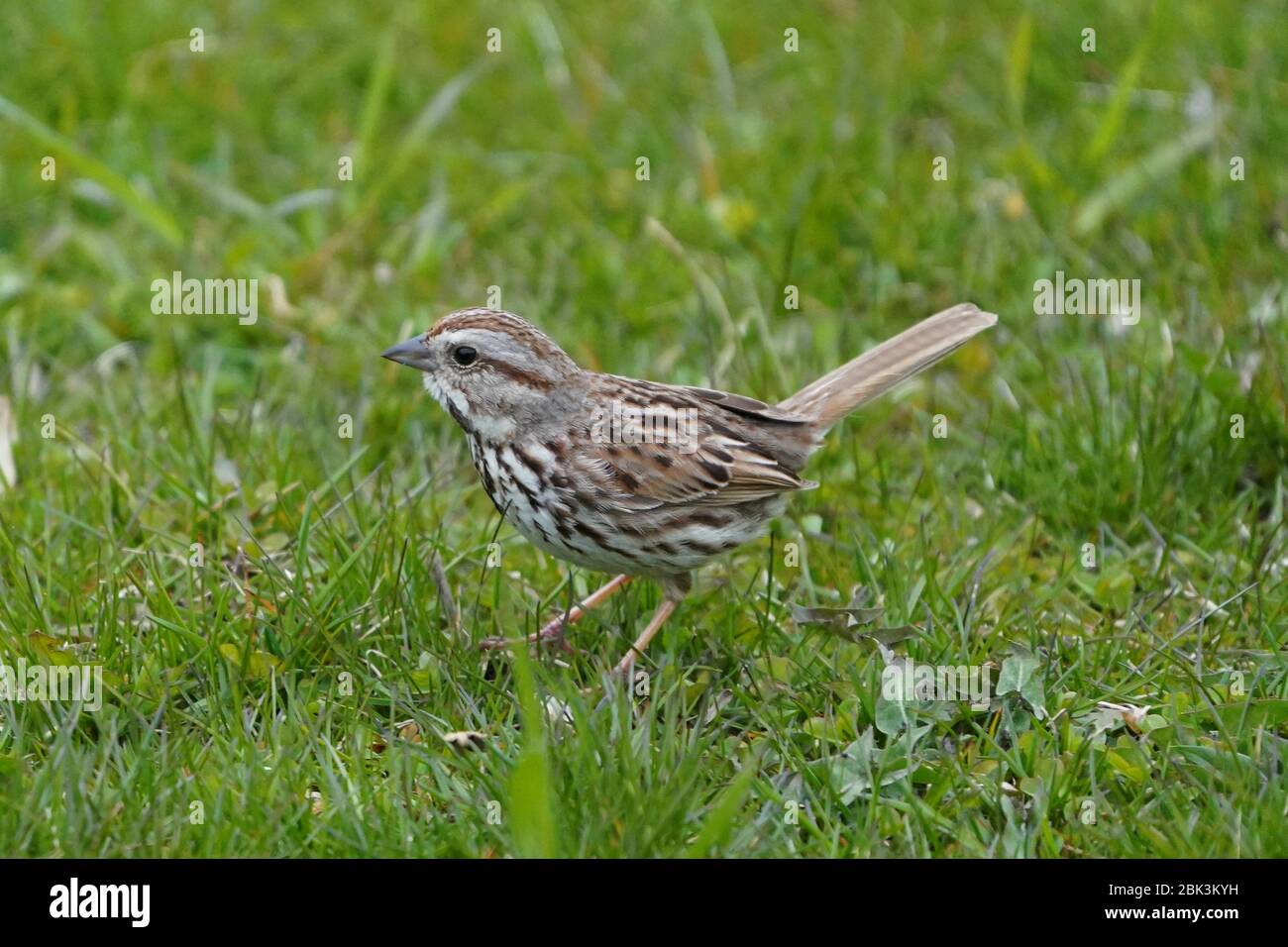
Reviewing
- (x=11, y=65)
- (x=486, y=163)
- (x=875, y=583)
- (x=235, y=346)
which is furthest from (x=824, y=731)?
(x=11, y=65)

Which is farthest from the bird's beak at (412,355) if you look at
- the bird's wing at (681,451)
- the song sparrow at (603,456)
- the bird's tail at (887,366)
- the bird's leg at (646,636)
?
the bird's tail at (887,366)

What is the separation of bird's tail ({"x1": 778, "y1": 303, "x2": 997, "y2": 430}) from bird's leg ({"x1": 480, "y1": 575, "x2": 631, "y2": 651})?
933mm

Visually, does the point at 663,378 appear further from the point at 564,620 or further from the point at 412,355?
the point at 564,620

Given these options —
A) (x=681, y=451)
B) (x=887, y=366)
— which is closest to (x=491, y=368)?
(x=681, y=451)

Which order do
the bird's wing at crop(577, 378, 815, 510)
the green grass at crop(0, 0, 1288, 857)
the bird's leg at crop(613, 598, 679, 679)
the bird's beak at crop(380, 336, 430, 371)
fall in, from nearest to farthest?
the green grass at crop(0, 0, 1288, 857)
the bird's leg at crop(613, 598, 679, 679)
the bird's wing at crop(577, 378, 815, 510)
the bird's beak at crop(380, 336, 430, 371)

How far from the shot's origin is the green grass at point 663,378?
4.71 metres

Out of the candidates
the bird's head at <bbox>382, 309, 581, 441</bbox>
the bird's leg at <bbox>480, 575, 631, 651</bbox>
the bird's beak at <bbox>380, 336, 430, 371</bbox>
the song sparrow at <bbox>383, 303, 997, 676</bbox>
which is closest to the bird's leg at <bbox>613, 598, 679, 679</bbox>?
the song sparrow at <bbox>383, 303, 997, 676</bbox>

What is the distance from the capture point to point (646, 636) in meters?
5.52

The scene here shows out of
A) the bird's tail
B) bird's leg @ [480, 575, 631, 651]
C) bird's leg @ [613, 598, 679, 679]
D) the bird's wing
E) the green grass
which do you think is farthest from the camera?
the bird's tail

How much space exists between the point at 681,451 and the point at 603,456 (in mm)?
304

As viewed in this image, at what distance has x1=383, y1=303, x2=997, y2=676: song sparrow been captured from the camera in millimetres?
5480

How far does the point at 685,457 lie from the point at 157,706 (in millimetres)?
1911

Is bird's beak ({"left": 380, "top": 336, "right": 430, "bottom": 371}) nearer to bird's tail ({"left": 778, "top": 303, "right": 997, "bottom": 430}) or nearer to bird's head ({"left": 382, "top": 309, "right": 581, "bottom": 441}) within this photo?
bird's head ({"left": 382, "top": 309, "right": 581, "bottom": 441})

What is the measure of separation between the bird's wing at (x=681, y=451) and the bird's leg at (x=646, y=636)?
1.19 feet
